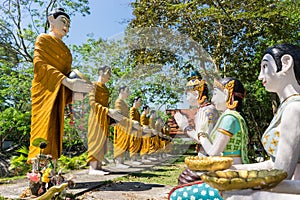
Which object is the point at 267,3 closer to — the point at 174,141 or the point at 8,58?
the point at 174,141

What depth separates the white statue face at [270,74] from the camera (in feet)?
5.16

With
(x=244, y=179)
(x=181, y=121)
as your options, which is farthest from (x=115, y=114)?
(x=244, y=179)

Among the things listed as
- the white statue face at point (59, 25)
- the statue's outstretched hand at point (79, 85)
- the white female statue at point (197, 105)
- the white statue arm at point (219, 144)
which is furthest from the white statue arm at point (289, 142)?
the white statue face at point (59, 25)

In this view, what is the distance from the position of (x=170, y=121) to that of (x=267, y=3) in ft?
20.2

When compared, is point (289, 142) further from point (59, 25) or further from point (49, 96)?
point (59, 25)

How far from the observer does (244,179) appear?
3.42 feet

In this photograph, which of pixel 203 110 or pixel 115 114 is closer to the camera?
pixel 203 110

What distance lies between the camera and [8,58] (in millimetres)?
11375

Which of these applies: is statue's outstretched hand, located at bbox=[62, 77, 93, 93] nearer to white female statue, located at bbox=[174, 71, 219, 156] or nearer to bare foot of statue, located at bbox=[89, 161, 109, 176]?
white female statue, located at bbox=[174, 71, 219, 156]

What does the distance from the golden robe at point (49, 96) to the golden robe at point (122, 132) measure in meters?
0.71

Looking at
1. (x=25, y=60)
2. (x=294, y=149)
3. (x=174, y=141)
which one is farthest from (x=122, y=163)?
(x=25, y=60)

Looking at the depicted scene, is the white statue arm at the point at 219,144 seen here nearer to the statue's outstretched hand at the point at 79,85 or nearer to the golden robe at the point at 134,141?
the statue's outstretched hand at the point at 79,85

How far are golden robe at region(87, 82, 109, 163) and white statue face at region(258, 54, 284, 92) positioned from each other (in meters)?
3.36

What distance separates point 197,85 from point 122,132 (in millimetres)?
3538
